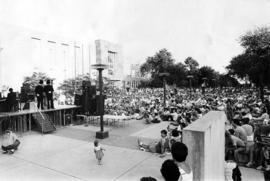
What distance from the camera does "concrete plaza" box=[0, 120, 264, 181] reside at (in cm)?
510

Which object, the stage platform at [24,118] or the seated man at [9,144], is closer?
the seated man at [9,144]

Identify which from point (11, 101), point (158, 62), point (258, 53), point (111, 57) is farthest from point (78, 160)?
point (158, 62)

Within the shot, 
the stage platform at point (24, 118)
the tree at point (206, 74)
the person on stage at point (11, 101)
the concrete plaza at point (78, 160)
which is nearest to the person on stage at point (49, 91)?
the stage platform at point (24, 118)

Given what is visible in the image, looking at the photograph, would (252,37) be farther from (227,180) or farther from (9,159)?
(9,159)

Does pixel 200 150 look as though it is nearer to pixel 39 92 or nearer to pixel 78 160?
pixel 78 160

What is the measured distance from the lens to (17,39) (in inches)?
Answer: 1313

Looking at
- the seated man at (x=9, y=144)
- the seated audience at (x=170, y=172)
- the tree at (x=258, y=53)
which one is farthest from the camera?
the tree at (x=258, y=53)

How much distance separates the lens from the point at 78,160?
6.13 meters

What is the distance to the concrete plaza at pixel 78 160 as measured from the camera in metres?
5.10

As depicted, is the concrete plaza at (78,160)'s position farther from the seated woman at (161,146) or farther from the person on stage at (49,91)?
the person on stage at (49,91)

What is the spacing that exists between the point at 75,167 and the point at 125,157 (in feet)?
5.36

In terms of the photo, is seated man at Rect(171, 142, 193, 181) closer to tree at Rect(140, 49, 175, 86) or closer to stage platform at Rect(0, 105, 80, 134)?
stage platform at Rect(0, 105, 80, 134)

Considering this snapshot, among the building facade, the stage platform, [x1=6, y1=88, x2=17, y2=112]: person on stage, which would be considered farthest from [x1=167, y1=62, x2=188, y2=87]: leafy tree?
[x1=6, y1=88, x2=17, y2=112]: person on stage

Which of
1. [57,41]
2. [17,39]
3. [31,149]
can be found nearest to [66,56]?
[57,41]
